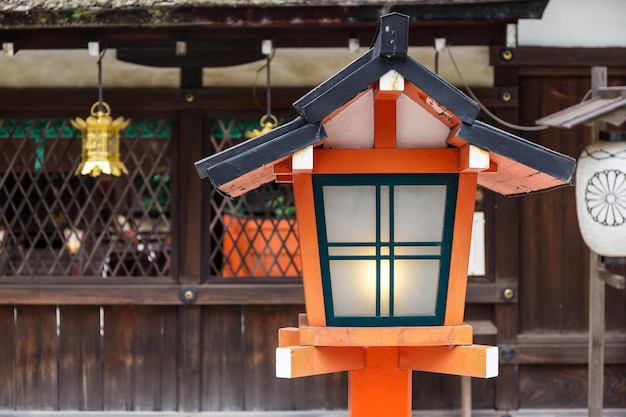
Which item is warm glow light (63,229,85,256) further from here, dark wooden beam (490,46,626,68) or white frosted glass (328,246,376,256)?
white frosted glass (328,246,376,256)

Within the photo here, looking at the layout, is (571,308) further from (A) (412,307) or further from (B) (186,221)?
(A) (412,307)

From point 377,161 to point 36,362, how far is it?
5.26m

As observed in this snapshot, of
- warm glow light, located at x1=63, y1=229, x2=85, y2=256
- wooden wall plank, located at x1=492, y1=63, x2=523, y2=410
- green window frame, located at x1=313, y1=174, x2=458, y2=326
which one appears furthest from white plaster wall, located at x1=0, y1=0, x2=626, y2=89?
green window frame, located at x1=313, y1=174, x2=458, y2=326

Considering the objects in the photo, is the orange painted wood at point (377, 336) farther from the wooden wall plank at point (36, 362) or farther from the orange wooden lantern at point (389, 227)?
the wooden wall plank at point (36, 362)

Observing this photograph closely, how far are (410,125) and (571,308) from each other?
15.0 feet

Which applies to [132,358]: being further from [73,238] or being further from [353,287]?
[353,287]

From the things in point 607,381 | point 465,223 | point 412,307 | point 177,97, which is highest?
point 177,97

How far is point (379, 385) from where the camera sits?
4.02 meters

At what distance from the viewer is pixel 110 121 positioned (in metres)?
6.86

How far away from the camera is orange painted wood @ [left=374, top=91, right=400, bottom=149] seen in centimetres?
→ 375

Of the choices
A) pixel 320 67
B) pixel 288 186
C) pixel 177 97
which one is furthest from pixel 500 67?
pixel 177 97

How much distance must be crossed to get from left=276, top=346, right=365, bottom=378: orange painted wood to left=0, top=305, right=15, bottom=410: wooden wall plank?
4.85 meters

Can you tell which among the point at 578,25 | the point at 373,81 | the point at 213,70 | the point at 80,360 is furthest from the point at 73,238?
the point at 578,25

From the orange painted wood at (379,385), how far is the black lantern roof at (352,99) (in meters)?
1.11
